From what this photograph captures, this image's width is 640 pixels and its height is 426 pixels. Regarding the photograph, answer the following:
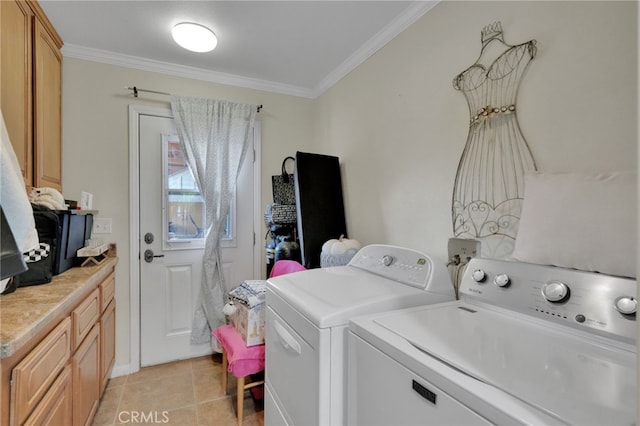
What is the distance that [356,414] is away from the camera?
95 centimetres

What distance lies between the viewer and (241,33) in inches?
78.7

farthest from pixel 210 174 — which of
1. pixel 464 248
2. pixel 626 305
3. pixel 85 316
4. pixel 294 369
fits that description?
pixel 626 305

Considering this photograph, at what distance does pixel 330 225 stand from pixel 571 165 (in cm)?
150

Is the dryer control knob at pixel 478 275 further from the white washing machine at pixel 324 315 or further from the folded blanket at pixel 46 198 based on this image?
the folded blanket at pixel 46 198

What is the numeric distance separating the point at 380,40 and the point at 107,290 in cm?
251

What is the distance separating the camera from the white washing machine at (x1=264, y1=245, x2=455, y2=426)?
1020 mm

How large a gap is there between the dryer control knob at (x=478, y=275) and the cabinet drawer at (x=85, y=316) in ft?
5.76

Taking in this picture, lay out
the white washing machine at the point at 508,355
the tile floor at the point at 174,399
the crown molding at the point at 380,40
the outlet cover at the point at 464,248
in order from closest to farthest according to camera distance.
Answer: the white washing machine at the point at 508,355
the outlet cover at the point at 464,248
the crown molding at the point at 380,40
the tile floor at the point at 174,399

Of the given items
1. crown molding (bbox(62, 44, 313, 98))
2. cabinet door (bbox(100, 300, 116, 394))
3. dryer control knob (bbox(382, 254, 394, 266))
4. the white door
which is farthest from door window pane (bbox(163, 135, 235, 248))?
dryer control knob (bbox(382, 254, 394, 266))

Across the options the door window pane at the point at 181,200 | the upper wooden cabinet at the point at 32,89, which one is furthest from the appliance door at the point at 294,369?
the upper wooden cabinet at the point at 32,89

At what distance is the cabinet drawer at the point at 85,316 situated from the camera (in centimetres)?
139

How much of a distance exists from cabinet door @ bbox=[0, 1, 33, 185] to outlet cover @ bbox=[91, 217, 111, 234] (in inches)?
23.0

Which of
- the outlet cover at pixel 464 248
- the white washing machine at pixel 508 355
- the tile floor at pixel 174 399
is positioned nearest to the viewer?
the white washing machine at pixel 508 355

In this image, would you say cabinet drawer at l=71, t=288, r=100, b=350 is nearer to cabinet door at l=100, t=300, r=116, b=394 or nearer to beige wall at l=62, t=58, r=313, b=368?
cabinet door at l=100, t=300, r=116, b=394
